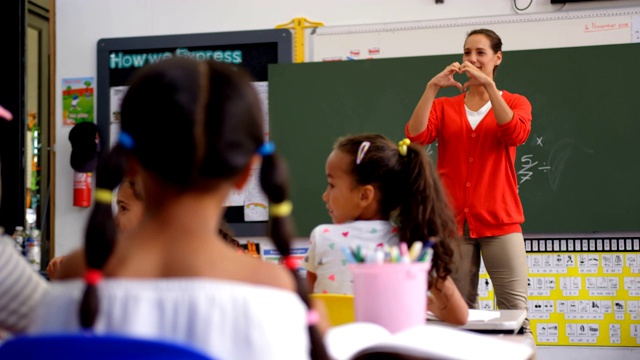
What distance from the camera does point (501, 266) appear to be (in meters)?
2.91

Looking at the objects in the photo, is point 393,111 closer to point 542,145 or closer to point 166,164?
point 542,145

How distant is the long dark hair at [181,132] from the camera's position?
29.6 inches

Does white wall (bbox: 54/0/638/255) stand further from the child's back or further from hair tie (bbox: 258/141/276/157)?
hair tie (bbox: 258/141/276/157)

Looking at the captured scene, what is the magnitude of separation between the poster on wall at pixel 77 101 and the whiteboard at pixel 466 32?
144 centimetres

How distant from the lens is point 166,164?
0.77 m

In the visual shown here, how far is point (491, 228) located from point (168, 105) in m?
2.36

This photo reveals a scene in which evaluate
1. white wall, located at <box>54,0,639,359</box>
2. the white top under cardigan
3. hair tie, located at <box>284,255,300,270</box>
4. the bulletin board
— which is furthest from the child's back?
white wall, located at <box>54,0,639,359</box>

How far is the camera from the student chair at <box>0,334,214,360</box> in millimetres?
616

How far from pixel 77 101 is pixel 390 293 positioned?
3.91 meters

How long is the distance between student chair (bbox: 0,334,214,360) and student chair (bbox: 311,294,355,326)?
67cm

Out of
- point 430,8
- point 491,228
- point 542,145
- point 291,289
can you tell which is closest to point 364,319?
point 291,289

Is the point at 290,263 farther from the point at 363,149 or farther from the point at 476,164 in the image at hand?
the point at 476,164

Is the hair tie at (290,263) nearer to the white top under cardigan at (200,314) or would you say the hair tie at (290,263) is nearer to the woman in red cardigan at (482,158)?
the white top under cardigan at (200,314)

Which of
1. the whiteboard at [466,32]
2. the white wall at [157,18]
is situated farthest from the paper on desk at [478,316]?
the white wall at [157,18]
